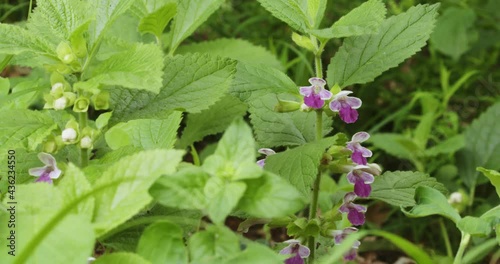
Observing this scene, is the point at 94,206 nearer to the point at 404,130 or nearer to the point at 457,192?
the point at 457,192

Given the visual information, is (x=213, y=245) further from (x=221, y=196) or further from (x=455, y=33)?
(x=455, y=33)

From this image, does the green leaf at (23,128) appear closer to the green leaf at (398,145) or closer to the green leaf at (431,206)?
the green leaf at (431,206)

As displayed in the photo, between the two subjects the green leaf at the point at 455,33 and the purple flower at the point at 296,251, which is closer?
the purple flower at the point at 296,251

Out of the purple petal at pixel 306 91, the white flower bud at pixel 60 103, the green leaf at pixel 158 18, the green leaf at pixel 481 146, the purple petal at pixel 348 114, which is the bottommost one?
the green leaf at pixel 481 146

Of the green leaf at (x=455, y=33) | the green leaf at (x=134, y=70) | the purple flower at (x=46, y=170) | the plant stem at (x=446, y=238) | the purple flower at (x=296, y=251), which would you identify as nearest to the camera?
the green leaf at (x=134, y=70)

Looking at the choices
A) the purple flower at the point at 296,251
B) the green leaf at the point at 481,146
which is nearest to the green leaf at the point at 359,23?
the purple flower at the point at 296,251

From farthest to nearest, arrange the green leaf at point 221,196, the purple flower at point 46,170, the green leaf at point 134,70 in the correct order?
1. the purple flower at point 46,170
2. the green leaf at point 134,70
3. the green leaf at point 221,196

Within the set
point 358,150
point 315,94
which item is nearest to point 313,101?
point 315,94

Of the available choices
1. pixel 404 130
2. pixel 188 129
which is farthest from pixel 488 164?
pixel 188 129
